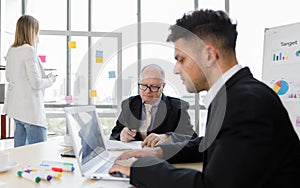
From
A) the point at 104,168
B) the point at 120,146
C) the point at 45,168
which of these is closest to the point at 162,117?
the point at 120,146

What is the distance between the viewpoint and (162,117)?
6.69 ft

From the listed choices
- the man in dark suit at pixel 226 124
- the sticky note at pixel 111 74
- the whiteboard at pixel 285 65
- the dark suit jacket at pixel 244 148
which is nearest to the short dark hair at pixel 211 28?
the man in dark suit at pixel 226 124

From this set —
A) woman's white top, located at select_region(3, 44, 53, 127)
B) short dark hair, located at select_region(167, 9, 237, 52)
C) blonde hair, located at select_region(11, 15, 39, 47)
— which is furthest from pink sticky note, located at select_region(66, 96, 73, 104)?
short dark hair, located at select_region(167, 9, 237, 52)

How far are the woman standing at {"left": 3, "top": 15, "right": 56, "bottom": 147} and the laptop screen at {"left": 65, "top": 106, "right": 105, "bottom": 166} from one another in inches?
50.0

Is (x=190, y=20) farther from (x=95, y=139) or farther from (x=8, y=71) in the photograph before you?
(x=8, y=71)

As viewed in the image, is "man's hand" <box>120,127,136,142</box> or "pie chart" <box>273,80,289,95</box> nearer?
"man's hand" <box>120,127,136,142</box>

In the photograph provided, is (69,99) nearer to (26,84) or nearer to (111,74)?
(26,84)

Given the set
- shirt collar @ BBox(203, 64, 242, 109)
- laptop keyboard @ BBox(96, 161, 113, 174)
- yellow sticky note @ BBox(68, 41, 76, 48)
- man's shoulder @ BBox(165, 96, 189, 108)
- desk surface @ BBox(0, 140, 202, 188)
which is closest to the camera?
shirt collar @ BBox(203, 64, 242, 109)

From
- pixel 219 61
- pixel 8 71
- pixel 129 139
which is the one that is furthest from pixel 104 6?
pixel 219 61

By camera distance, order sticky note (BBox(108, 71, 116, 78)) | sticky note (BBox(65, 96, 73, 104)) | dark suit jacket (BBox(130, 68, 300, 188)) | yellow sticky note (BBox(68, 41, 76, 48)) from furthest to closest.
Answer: yellow sticky note (BBox(68, 41, 76, 48)), sticky note (BBox(65, 96, 73, 104)), sticky note (BBox(108, 71, 116, 78)), dark suit jacket (BBox(130, 68, 300, 188))

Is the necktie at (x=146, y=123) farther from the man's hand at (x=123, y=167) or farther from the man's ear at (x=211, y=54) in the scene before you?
the man's ear at (x=211, y=54)

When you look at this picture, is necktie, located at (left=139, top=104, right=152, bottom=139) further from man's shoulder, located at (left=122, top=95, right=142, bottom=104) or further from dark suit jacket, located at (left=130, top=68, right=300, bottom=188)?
dark suit jacket, located at (left=130, top=68, right=300, bottom=188)

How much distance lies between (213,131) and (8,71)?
2.22 metres

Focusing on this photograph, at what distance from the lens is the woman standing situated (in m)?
2.52
